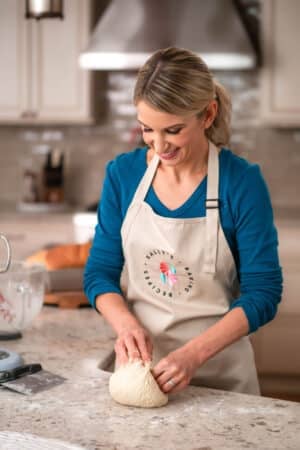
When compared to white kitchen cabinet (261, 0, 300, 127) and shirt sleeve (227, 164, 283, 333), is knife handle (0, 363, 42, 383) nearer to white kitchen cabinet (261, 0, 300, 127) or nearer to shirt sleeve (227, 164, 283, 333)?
shirt sleeve (227, 164, 283, 333)

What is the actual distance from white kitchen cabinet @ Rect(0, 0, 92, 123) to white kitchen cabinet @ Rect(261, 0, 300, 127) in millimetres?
964

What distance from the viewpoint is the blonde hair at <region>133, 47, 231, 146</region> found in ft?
4.45

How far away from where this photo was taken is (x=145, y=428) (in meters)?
1.10

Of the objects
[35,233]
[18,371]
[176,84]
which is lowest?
[35,233]

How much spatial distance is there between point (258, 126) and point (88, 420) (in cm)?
324

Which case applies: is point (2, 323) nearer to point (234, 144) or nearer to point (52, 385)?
point (52, 385)

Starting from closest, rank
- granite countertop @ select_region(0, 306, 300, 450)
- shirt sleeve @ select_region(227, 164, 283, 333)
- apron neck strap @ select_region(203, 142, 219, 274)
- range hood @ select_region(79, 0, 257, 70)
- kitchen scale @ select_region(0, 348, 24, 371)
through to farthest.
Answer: granite countertop @ select_region(0, 306, 300, 450), kitchen scale @ select_region(0, 348, 24, 371), shirt sleeve @ select_region(227, 164, 283, 333), apron neck strap @ select_region(203, 142, 219, 274), range hood @ select_region(79, 0, 257, 70)

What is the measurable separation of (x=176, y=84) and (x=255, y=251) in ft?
1.23

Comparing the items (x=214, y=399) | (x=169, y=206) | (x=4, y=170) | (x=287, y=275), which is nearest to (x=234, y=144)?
(x=287, y=275)

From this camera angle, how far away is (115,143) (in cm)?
431

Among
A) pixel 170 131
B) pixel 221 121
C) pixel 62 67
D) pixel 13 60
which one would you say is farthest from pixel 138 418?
pixel 13 60

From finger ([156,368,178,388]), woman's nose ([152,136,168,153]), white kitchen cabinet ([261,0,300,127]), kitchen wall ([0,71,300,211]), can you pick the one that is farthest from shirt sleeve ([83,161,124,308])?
kitchen wall ([0,71,300,211])

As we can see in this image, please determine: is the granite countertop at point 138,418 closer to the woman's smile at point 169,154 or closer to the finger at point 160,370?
the finger at point 160,370

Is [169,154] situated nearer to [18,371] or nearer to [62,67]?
[18,371]
